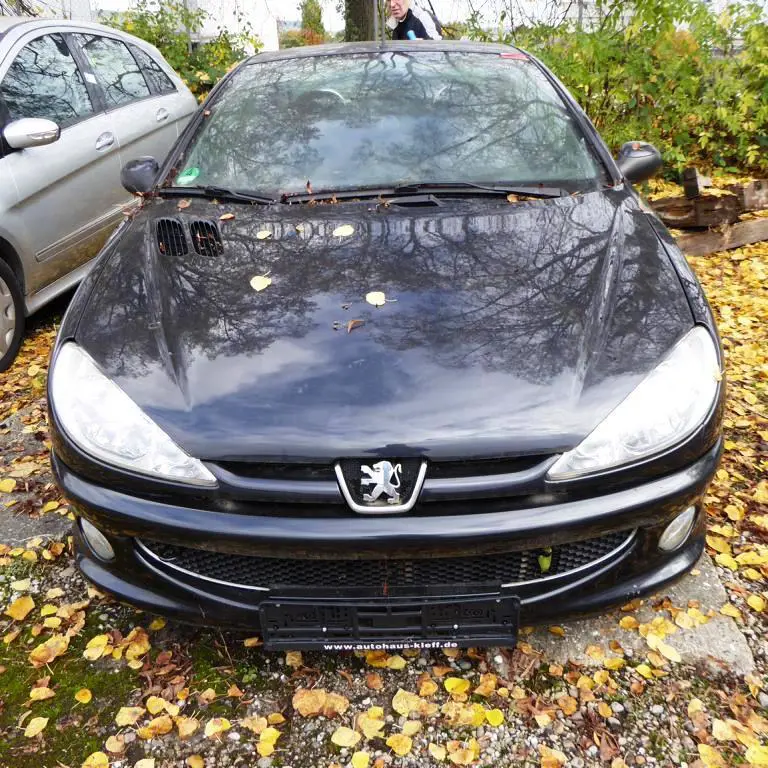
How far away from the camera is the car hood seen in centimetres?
165

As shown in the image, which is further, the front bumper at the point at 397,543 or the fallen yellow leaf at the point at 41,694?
the fallen yellow leaf at the point at 41,694

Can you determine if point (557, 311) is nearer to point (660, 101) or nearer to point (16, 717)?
point (16, 717)

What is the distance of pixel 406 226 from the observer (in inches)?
89.9

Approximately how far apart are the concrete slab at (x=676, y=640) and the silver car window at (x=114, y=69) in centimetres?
417

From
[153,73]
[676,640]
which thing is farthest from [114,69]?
[676,640]

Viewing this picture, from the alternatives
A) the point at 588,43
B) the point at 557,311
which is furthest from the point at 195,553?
the point at 588,43

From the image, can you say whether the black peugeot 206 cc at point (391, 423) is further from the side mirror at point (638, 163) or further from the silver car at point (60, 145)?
the silver car at point (60, 145)

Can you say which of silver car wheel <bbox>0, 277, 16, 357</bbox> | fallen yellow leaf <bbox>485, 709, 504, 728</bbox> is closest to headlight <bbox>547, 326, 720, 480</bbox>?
fallen yellow leaf <bbox>485, 709, 504, 728</bbox>

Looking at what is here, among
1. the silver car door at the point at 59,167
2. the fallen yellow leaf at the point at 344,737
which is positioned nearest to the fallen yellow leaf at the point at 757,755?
the fallen yellow leaf at the point at 344,737

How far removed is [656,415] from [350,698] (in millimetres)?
1120

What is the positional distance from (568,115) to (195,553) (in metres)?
2.23

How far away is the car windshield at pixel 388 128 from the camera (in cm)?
260

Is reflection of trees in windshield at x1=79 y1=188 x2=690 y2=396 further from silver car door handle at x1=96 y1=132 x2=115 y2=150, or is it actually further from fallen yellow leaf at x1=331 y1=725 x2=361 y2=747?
silver car door handle at x1=96 y1=132 x2=115 y2=150

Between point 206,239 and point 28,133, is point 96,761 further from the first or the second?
point 28,133
